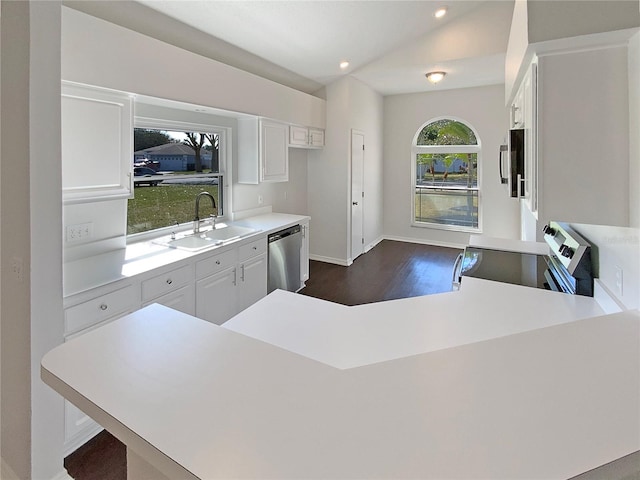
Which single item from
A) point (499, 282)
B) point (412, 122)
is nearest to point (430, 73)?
point (412, 122)

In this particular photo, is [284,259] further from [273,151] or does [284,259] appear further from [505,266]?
[505,266]

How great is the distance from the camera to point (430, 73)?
17.2ft

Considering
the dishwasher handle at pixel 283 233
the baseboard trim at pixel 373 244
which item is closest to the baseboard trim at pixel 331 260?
the baseboard trim at pixel 373 244

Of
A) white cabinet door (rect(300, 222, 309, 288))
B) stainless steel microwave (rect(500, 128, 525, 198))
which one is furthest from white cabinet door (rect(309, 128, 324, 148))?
stainless steel microwave (rect(500, 128, 525, 198))

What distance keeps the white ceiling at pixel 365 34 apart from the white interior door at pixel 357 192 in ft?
3.22

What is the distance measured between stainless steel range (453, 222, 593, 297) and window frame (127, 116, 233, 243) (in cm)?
263

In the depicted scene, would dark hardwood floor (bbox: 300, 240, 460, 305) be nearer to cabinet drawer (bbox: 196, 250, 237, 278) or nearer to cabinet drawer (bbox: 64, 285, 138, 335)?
cabinet drawer (bbox: 196, 250, 237, 278)

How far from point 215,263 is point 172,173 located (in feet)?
3.58

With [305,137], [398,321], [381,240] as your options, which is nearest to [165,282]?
[398,321]

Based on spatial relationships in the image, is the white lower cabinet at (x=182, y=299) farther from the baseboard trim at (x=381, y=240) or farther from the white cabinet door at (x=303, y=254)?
the baseboard trim at (x=381, y=240)

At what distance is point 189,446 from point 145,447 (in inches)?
3.3

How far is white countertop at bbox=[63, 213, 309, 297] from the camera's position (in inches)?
80.7

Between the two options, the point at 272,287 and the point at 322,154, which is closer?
the point at 272,287

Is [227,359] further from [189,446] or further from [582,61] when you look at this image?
[582,61]
